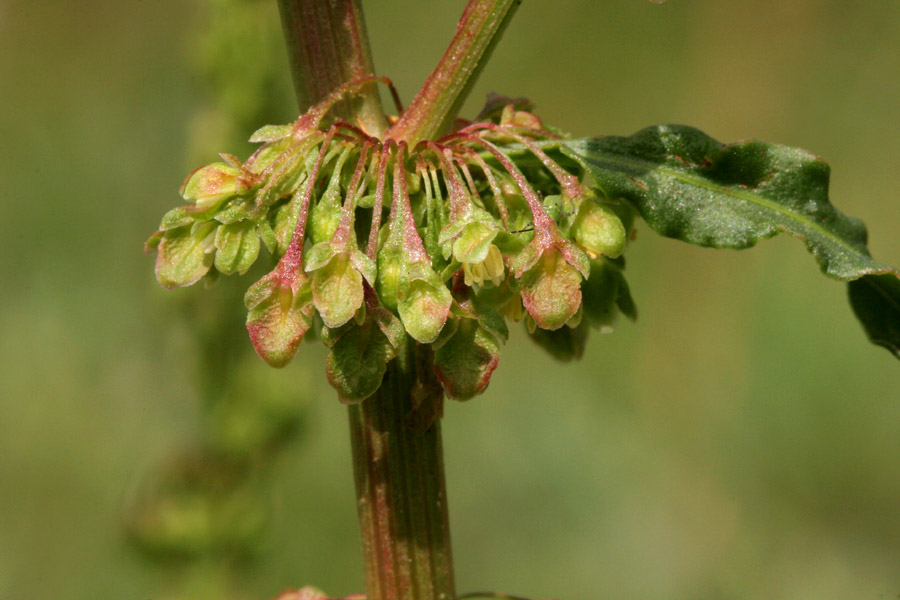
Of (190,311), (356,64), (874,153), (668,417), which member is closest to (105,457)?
(190,311)

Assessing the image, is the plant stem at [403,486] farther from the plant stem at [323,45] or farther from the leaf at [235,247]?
the plant stem at [323,45]

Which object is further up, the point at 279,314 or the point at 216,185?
the point at 216,185

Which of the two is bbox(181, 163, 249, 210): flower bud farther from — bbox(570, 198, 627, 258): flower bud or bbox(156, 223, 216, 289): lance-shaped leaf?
bbox(570, 198, 627, 258): flower bud

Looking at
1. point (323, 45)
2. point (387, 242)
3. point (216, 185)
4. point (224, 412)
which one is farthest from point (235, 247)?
point (224, 412)

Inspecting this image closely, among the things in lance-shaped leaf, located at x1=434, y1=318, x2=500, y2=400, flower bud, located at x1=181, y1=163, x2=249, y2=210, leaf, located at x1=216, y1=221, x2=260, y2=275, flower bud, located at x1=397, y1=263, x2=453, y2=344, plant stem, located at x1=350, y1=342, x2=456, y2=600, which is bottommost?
plant stem, located at x1=350, y1=342, x2=456, y2=600

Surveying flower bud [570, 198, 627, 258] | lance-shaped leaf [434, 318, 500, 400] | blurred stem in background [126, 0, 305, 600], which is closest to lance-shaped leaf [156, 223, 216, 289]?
lance-shaped leaf [434, 318, 500, 400]

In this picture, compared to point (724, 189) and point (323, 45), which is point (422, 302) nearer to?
point (323, 45)
